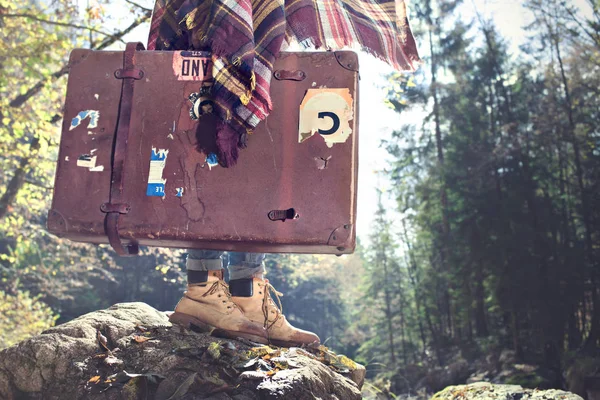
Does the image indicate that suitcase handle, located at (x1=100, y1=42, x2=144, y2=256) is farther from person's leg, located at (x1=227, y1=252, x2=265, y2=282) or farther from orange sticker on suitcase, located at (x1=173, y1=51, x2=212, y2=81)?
person's leg, located at (x1=227, y1=252, x2=265, y2=282)

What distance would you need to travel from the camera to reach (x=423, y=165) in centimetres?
2152

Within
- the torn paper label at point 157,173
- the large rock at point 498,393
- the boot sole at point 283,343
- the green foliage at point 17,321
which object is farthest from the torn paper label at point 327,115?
the green foliage at point 17,321

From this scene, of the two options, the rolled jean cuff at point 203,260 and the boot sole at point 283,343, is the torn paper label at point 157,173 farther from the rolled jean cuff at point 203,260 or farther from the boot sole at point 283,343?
the boot sole at point 283,343

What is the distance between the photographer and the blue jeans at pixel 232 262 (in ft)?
8.15

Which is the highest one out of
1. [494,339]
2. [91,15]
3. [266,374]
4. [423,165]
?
[423,165]

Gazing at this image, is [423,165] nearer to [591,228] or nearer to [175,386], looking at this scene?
[591,228]

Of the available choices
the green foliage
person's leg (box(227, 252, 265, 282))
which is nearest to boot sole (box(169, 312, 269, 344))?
person's leg (box(227, 252, 265, 282))

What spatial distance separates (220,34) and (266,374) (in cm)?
131

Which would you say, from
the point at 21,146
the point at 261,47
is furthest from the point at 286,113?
the point at 21,146

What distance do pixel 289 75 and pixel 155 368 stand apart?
1.29m

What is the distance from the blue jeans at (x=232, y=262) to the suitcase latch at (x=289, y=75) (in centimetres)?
84

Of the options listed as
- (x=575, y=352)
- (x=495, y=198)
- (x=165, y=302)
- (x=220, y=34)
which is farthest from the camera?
(x=165, y=302)

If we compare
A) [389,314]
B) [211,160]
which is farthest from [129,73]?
[389,314]

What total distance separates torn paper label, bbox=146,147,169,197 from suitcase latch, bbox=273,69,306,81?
0.53 meters
